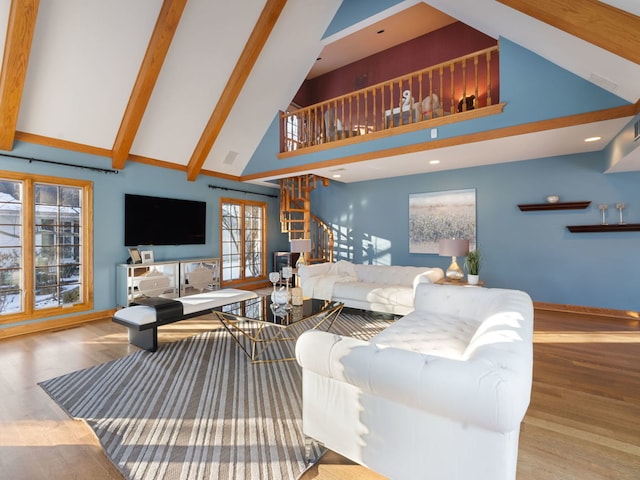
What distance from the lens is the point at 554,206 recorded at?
15.9ft

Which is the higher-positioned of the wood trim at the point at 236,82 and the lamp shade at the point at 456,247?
the wood trim at the point at 236,82

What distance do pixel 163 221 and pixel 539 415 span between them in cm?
586

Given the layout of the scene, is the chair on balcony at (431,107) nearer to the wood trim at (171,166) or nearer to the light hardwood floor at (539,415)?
the light hardwood floor at (539,415)

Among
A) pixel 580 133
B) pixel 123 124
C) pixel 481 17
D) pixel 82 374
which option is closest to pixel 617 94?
pixel 580 133

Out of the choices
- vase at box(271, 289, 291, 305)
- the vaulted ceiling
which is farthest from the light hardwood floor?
the vaulted ceiling

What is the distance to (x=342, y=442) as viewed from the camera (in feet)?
5.14

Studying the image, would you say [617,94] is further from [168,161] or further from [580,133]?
[168,161]

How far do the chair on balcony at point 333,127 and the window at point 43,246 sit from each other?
4.02 metres

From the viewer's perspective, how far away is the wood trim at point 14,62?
3.13 metres

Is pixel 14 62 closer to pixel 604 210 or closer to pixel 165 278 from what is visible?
pixel 165 278

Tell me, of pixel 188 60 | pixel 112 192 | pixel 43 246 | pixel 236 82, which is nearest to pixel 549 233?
pixel 236 82

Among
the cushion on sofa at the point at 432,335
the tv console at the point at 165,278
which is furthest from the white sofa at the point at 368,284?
the tv console at the point at 165,278

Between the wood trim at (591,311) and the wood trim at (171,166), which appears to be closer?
the wood trim at (591,311)

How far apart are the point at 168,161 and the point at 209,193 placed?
1.04 metres
